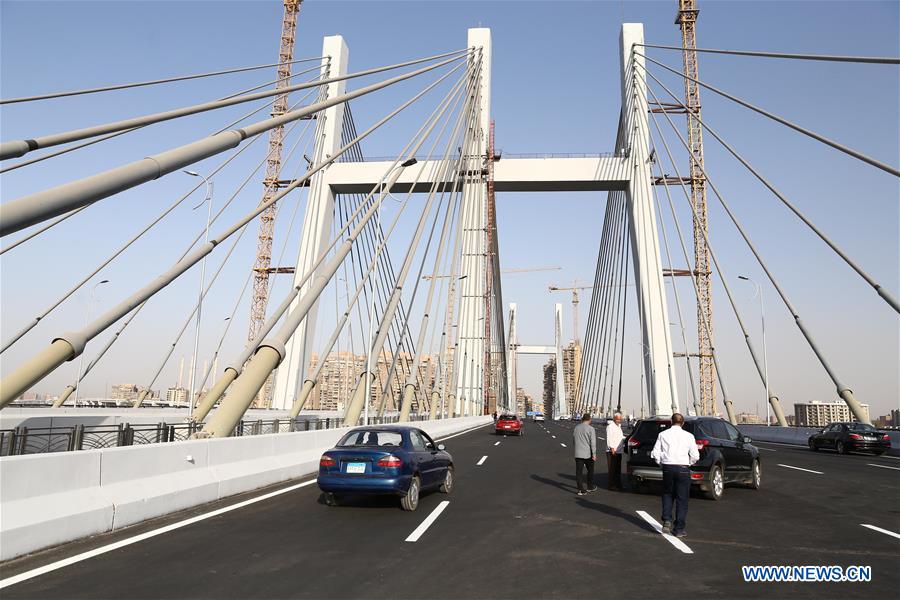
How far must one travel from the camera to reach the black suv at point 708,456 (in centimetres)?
1190

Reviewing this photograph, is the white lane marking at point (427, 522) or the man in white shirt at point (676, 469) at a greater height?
the man in white shirt at point (676, 469)

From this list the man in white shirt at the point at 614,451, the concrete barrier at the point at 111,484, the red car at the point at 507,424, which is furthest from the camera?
the red car at the point at 507,424

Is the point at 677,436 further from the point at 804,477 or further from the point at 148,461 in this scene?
the point at 804,477

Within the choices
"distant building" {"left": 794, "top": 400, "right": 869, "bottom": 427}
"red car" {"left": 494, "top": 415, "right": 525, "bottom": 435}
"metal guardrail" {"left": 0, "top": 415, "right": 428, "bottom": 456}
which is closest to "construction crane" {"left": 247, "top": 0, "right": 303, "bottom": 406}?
"red car" {"left": 494, "top": 415, "right": 525, "bottom": 435}

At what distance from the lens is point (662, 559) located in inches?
279

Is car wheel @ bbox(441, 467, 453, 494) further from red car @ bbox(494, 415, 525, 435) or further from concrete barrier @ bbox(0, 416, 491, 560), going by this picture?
red car @ bbox(494, 415, 525, 435)

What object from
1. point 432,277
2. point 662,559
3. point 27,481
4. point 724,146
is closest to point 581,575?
point 662,559

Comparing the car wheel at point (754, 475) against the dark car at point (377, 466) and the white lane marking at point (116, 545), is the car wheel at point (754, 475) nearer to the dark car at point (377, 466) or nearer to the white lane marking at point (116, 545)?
the dark car at point (377, 466)

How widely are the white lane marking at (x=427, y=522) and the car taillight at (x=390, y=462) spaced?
893 millimetres

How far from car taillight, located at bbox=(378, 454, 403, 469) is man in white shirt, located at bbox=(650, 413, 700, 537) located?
148 inches

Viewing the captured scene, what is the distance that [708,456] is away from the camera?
11930mm

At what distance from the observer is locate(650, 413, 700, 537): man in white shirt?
846cm

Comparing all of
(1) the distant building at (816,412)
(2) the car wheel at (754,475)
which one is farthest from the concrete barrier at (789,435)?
(1) the distant building at (816,412)

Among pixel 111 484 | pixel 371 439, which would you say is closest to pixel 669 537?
Answer: pixel 371 439
